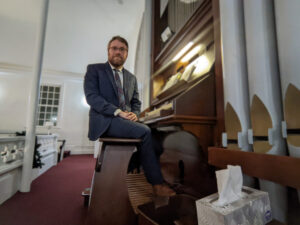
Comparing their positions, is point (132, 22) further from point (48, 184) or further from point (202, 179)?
point (202, 179)

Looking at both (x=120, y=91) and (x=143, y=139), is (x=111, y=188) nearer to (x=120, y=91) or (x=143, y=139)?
(x=143, y=139)

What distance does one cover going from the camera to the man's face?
1.41m

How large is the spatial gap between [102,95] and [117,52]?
40 centimetres

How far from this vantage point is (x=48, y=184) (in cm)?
233

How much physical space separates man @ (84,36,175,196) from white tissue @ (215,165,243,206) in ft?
1.66

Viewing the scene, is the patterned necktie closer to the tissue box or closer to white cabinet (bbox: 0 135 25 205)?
the tissue box

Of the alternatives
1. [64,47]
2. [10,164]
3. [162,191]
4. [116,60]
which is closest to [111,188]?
[162,191]

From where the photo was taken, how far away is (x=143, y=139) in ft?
3.51

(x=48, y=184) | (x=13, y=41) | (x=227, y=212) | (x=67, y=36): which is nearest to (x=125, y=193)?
(x=227, y=212)

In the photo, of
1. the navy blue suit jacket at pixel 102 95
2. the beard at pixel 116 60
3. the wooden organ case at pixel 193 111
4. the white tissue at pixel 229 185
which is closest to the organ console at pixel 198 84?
the wooden organ case at pixel 193 111

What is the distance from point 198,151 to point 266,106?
660 millimetres

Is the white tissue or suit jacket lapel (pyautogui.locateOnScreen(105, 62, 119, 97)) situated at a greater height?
suit jacket lapel (pyautogui.locateOnScreen(105, 62, 119, 97))

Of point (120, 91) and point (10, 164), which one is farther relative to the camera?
point (10, 164)

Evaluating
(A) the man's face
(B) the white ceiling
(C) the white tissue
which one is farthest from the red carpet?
(B) the white ceiling
